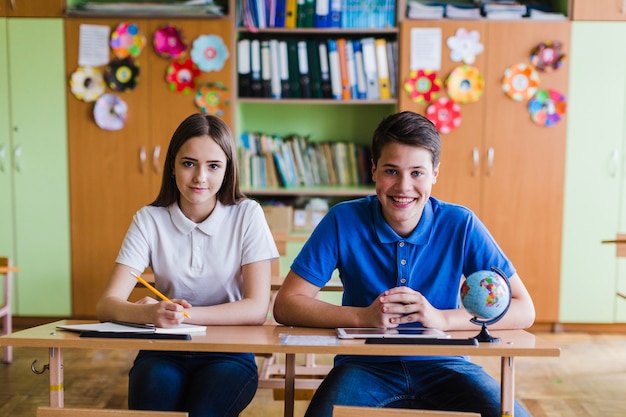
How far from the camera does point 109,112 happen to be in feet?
12.8

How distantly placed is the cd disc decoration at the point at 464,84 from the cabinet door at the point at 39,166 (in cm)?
225

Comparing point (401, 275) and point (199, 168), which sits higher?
point (199, 168)

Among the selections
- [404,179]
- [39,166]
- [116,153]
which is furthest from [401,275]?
[39,166]

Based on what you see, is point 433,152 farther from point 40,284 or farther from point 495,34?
point 40,284

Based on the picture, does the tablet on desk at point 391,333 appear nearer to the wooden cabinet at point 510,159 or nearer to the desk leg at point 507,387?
the desk leg at point 507,387

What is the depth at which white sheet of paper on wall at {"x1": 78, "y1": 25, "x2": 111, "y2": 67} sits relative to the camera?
151 inches

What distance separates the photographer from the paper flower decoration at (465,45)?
12.5 feet

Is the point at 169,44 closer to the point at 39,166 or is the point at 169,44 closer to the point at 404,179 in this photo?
the point at 39,166

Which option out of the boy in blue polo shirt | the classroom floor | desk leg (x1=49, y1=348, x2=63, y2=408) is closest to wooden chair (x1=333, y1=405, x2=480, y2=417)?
the boy in blue polo shirt

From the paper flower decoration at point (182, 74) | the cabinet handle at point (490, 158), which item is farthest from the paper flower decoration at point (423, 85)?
the paper flower decoration at point (182, 74)

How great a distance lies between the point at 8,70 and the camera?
12.8ft

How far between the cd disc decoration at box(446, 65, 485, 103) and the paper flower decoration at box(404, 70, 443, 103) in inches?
2.7

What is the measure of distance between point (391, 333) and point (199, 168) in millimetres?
744

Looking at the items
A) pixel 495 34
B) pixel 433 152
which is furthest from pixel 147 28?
pixel 433 152
